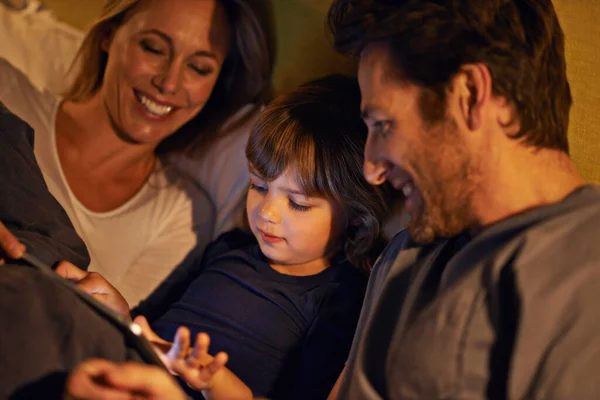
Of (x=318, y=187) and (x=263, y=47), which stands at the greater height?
(x=263, y=47)

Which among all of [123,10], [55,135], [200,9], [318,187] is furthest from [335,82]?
[55,135]

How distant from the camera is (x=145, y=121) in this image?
134 cm

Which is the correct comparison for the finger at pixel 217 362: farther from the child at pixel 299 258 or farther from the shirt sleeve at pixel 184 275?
the shirt sleeve at pixel 184 275

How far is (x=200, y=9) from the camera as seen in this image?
4.30ft

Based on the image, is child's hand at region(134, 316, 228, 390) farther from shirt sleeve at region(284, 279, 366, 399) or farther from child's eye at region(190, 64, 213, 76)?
child's eye at region(190, 64, 213, 76)

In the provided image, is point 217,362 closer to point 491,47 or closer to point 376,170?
point 376,170

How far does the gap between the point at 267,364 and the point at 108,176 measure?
0.60 metres

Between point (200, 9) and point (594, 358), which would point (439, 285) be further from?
point (200, 9)

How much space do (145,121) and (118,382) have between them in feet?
2.50

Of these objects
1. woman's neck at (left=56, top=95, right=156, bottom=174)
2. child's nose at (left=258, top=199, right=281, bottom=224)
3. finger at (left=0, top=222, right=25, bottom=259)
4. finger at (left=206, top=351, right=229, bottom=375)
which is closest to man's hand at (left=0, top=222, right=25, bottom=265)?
finger at (left=0, top=222, right=25, bottom=259)

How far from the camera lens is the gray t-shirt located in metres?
0.68

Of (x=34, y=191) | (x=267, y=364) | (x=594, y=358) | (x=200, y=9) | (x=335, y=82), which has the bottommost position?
(x=267, y=364)

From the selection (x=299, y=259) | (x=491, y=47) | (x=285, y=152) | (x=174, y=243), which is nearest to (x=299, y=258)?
(x=299, y=259)

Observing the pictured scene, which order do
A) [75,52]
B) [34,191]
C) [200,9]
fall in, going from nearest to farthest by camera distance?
[34,191], [200,9], [75,52]
